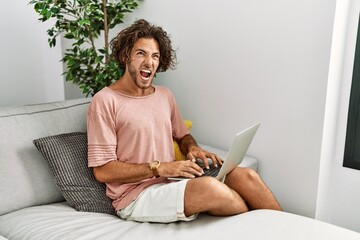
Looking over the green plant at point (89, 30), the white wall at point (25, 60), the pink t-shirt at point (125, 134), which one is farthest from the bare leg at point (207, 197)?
the white wall at point (25, 60)

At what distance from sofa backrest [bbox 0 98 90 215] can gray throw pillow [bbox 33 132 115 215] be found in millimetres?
67

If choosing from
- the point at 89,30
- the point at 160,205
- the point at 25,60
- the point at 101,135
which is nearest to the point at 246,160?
the point at 160,205

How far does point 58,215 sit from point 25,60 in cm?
121

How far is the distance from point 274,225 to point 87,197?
2.51ft

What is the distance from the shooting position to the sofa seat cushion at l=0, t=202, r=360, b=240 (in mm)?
1445

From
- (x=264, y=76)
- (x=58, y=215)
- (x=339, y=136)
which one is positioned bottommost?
(x=58, y=215)

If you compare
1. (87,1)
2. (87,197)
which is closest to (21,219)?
(87,197)

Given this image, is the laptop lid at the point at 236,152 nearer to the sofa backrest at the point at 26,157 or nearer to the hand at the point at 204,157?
the hand at the point at 204,157

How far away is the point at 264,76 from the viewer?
205 cm

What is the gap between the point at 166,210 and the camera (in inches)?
62.7

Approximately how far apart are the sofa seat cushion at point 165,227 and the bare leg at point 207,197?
0.17 ft

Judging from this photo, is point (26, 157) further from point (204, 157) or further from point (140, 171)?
point (204, 157)

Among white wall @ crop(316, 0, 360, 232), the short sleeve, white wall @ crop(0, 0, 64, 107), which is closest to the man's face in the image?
the short sleeve

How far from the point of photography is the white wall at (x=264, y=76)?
190 centimetres
